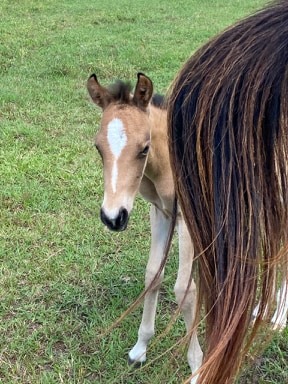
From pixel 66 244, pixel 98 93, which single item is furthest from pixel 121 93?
pixel 66 244

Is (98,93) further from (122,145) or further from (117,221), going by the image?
(117,221)

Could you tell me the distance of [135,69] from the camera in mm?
6488

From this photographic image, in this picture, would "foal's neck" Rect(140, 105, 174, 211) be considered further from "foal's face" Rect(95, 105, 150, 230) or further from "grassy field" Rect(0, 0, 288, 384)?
"grassy field" Rect(0, 0, 288, 384)

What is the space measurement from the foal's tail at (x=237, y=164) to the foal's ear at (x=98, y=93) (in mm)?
1414

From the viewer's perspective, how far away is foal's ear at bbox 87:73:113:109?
87.5 inches

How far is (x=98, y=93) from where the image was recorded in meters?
2.26

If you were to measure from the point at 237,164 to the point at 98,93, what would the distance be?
5.08ft

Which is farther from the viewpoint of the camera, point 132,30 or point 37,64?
point 132,30

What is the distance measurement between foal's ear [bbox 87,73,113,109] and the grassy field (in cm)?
91

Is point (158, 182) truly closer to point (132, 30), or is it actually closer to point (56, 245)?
point (56, 245)

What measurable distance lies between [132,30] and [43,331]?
6497 mm

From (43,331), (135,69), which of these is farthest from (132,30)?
(43,331)

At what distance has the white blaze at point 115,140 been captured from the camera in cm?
201

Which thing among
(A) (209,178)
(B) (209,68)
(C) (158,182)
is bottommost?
(C) (158,182)
